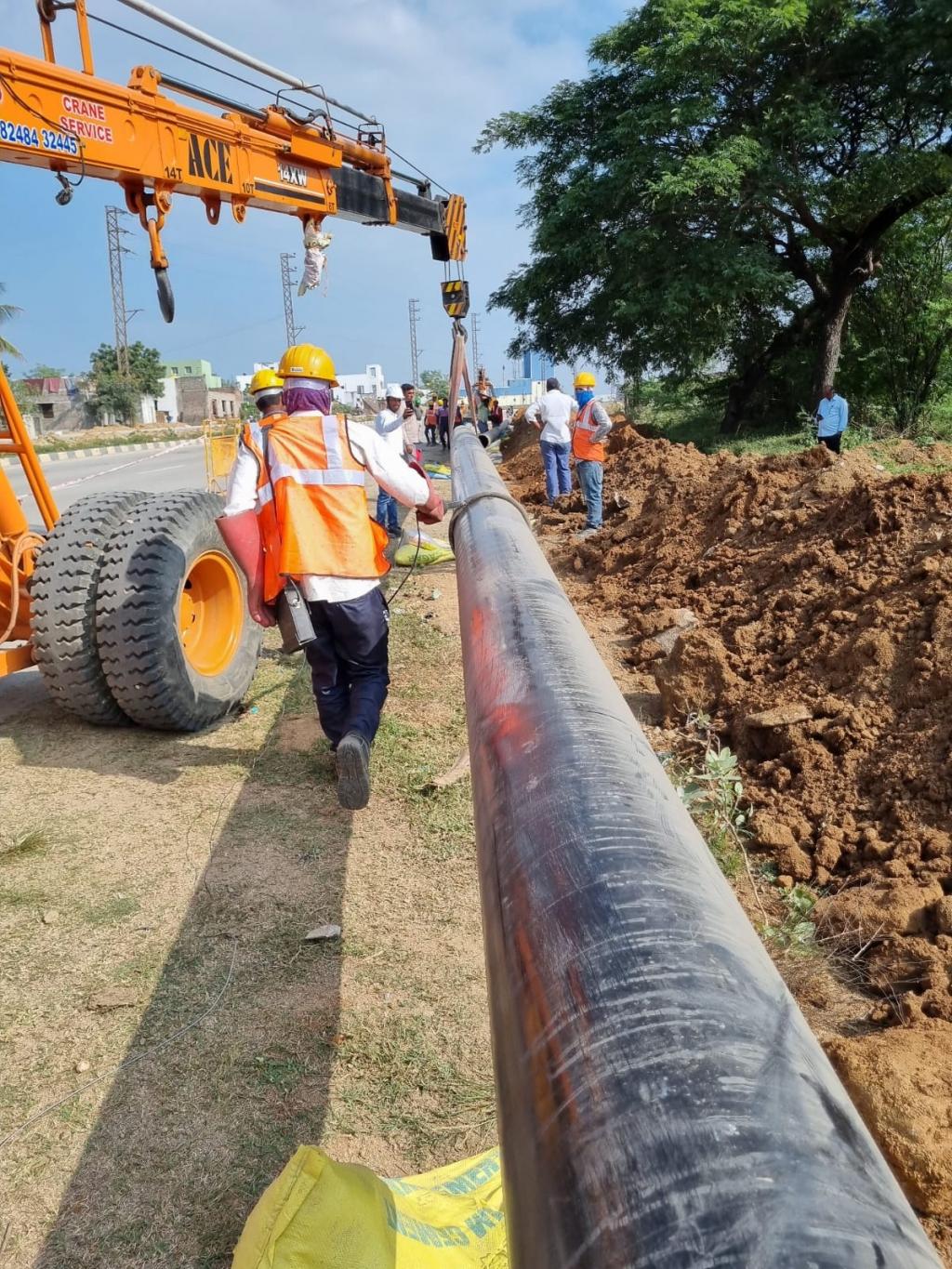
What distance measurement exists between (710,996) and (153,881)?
10.0ft

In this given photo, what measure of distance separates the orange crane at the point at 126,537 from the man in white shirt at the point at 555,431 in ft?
20.2

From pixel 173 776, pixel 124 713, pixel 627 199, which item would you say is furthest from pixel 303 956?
pixel 627 199

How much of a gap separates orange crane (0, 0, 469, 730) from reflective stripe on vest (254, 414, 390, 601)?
3.12 ft

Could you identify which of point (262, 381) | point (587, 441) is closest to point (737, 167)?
point (587, 441)

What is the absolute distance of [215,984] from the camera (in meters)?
2.85

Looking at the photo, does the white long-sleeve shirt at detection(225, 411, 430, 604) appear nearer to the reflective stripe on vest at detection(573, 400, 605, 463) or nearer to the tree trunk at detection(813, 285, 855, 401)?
the reflective stripe on vest at detection(573, 400, 605, 463)

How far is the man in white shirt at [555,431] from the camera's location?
11266 millimetres

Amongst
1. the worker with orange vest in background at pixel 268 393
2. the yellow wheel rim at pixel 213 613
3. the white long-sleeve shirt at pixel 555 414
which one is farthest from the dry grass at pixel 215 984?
the white long-sleeve shirt at pixel 555 414

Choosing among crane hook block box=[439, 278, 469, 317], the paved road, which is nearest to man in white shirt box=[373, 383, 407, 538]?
crane hook block box=[439, 278, 469, 317]

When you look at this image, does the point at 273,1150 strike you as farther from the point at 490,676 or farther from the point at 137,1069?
the point at 490,676

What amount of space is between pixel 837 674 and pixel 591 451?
20.3 feet

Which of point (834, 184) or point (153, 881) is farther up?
point (834, 184)

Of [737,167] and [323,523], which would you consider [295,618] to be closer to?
[323,523]

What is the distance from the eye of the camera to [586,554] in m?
9.27
